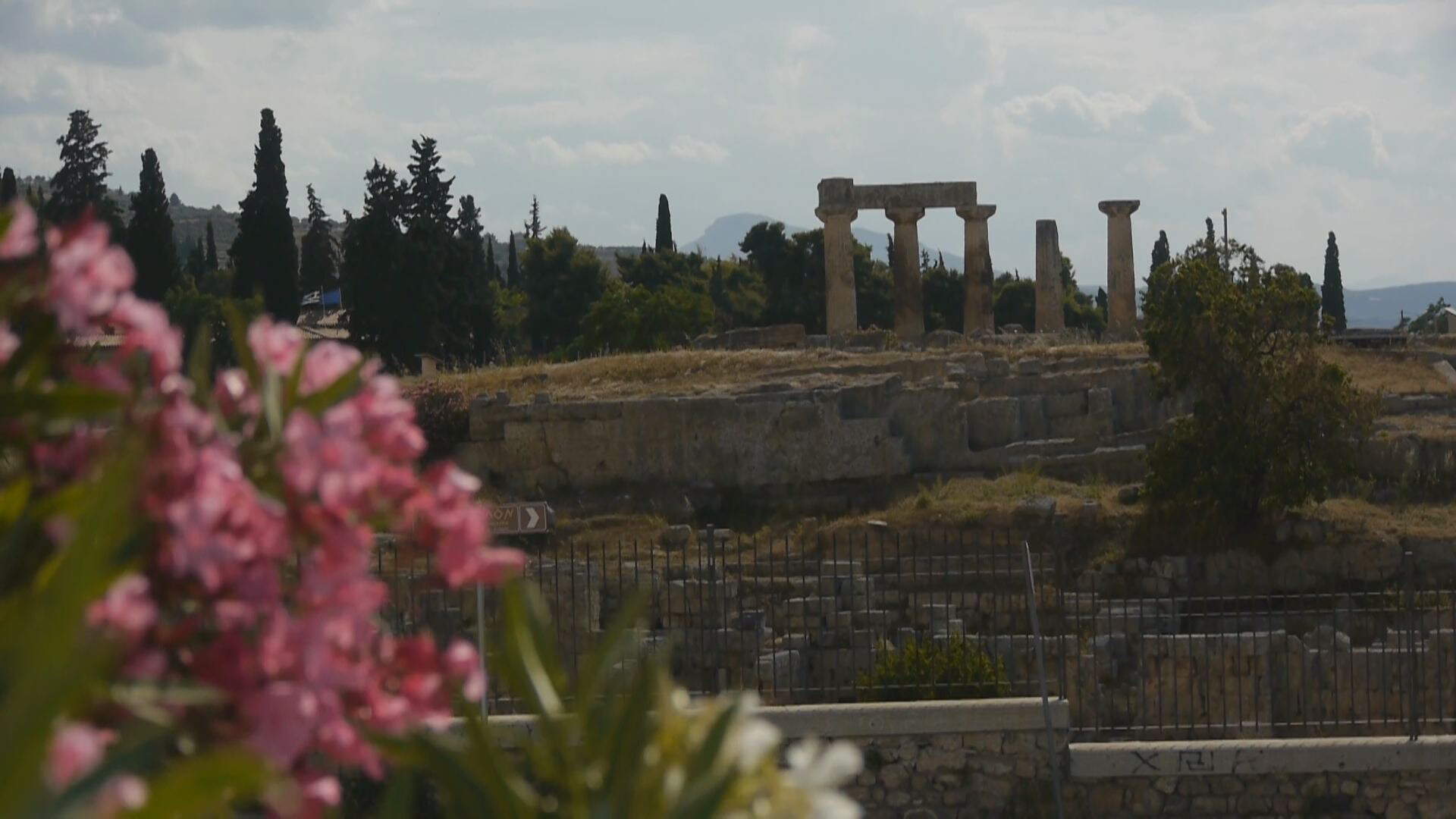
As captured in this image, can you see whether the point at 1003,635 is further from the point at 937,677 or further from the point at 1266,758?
the point at 1266,758

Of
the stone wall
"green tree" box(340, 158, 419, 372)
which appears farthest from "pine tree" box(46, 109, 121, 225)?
the stone wall

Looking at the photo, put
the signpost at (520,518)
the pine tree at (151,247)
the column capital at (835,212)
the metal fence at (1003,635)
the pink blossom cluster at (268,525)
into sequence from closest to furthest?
the pink blossom cluster at (268,525) < the signpost at (520,518) < the metal fence at (1003,635) < the column capital at (835,212) < the pine tree at (151,247)

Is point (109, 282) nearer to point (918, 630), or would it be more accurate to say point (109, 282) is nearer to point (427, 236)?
point (918, 630)

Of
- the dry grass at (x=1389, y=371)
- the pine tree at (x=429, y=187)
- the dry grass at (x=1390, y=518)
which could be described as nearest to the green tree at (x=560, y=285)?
the pine tree at (x=429, y=187)

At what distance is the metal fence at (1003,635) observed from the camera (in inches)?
437

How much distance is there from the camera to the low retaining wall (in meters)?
9.90

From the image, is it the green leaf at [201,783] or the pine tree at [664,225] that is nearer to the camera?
the green leaf at [201,783]

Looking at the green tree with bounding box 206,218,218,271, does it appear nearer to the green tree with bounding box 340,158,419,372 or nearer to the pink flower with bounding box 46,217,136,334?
the green tree with bounding box 340,158,419,372

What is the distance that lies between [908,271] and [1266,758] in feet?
72.0

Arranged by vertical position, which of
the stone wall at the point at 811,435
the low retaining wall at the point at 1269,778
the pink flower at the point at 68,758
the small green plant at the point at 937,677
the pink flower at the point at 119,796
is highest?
the pink flower at the point at 68,758

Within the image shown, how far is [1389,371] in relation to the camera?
25141 mm

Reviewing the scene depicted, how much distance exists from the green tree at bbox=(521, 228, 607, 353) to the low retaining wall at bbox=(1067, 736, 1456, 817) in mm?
35104

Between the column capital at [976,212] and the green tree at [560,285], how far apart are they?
14762mm

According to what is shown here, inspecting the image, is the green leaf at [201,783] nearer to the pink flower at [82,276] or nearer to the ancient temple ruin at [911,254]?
the pink flower at [82,276]
